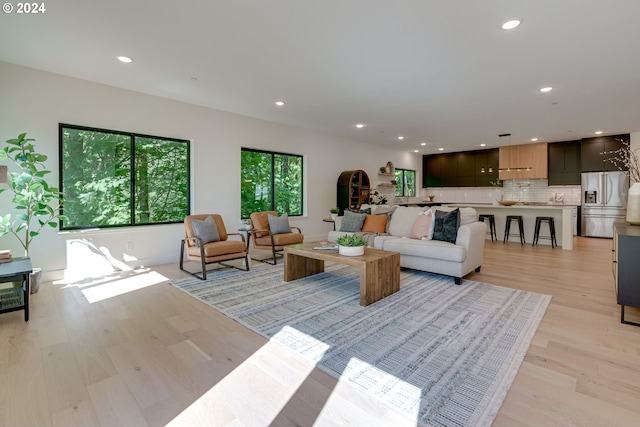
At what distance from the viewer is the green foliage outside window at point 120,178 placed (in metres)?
4.23

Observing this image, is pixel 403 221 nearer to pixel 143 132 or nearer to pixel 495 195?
pixel 143 132

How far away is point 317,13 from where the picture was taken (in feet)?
8.55

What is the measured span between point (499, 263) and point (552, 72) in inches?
115

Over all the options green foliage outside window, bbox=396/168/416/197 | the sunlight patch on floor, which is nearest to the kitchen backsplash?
green foliage outside window, bbox=396/168/416/197

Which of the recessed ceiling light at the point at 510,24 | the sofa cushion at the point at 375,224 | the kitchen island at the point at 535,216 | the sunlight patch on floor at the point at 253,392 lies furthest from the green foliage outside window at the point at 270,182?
the kitchen island at the point at 535,216

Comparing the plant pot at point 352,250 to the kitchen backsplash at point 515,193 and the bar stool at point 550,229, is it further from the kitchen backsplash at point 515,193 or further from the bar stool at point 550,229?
the kitchen backsplash at point 515,193

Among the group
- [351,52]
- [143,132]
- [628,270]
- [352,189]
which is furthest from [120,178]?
[628,270]

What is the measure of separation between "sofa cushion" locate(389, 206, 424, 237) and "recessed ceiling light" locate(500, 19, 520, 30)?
8.50ft

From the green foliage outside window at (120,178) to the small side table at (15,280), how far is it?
1226mm

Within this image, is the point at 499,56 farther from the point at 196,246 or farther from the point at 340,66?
the point at 196,246

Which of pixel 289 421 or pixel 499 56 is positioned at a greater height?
pixel 499 56

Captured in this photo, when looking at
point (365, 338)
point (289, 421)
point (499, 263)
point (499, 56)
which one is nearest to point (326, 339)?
point (365, 338)

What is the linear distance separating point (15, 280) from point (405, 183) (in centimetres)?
1021

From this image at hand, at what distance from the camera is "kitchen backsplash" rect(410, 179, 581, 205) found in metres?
8.69
